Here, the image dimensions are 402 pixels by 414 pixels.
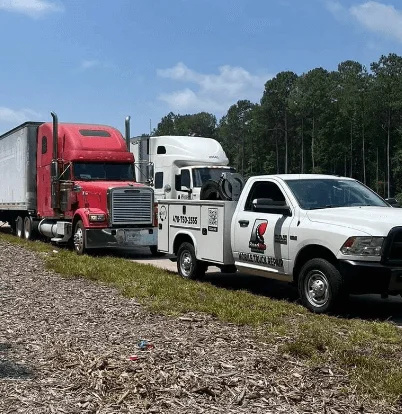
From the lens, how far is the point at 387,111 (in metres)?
89.6

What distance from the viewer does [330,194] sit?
990cm

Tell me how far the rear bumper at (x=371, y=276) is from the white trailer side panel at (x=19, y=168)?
14.7 meters

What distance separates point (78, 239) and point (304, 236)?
9.54 m

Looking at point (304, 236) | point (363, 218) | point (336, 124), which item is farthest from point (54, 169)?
point (336, 124)

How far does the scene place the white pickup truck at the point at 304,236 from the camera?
27.3ft

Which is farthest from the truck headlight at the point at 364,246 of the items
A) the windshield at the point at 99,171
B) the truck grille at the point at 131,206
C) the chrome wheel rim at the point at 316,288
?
the windshield at the point at 99,171

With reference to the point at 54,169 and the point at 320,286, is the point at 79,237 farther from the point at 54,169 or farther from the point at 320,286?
the point at 320,286

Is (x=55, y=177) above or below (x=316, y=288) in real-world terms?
above

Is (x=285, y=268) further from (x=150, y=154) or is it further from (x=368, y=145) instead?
(x=368, y=145)

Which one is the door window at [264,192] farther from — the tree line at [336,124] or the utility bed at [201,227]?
the tree line at [336,124]

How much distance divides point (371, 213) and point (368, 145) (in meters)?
88.7

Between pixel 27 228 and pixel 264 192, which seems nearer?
pixel 264 192

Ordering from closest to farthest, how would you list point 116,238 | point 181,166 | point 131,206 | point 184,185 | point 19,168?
point 116,238 → point 131,206 → point 184,185 → point 181,166 → point 19,168

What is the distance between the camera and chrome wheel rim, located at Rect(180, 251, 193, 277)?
1194 cm
